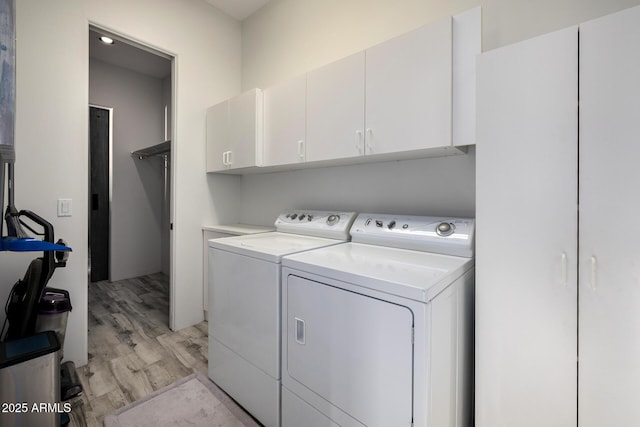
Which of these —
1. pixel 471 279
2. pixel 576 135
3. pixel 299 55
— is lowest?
pixel 471 279

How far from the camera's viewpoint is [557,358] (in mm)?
1054

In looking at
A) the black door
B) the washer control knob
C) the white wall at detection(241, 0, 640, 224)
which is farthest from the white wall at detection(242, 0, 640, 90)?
the black door

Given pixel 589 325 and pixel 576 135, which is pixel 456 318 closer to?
pixel 589 325

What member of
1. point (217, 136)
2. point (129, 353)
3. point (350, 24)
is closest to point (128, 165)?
point (217, 136)

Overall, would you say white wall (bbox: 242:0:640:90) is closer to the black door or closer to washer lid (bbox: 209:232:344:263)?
washer lid (bbox: 209:232:344:263)

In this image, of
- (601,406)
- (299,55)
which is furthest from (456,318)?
(299,55)

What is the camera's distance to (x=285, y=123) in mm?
2172

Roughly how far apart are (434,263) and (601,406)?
706 millimetres

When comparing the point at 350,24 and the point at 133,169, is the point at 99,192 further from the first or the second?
the point at 350,24

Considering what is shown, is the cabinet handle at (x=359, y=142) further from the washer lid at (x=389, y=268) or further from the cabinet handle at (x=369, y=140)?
the washer lid at (x=389, y=268)

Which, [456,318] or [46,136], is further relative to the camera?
[46,136]

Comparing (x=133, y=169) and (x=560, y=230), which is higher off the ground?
(x=133, y=169)

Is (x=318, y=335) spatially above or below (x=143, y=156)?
below

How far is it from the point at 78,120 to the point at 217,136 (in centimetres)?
99
